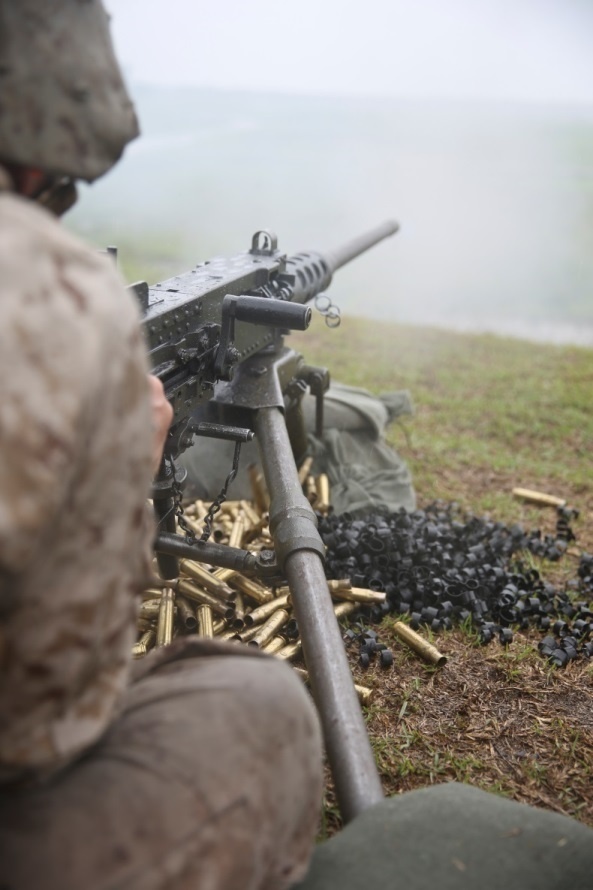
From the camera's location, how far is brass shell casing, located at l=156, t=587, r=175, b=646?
152 inches

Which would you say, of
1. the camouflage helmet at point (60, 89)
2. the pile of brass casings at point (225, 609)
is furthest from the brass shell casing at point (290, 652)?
the camouflage helmet at point (60, 89)

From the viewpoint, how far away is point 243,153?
66.9ft

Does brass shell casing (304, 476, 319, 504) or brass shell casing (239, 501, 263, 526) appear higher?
brass shell casing (304, 476, 319, 504)

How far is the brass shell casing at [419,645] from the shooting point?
388 cm

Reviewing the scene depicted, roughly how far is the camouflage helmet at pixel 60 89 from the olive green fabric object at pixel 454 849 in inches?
64.5

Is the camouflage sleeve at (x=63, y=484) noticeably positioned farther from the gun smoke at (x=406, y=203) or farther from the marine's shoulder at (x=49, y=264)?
the gun smoke at (x=406, y=203)

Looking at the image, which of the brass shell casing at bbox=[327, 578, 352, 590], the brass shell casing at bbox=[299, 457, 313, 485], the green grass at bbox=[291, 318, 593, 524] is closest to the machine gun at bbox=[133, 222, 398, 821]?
the brass shell casing at bbox=[327, 578, 352, 590]

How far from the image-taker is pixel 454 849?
2.08 m

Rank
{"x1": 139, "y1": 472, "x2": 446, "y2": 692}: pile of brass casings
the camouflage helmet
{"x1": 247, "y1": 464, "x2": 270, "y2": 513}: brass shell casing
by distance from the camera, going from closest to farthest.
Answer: the camouflage helmet
{"x1": 139, "y1": 472, "x2": 446, "y2": 692}: pile of brass casings
{"x1": 247, "y1": 464, "x2": 270, "y2": 513}: brass shell casing

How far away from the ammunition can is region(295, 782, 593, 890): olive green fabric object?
1613 mm

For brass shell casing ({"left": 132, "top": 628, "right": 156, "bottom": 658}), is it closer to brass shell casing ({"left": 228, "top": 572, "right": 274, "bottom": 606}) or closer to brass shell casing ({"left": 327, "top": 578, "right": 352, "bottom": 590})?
brass shell casing ({"left": 228, "top": 572, "right": 274, "bottom": 606})

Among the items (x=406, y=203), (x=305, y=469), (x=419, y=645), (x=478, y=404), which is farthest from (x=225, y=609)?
(x=406, y=203)

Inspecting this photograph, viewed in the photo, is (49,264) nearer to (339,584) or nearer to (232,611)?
(232,611)

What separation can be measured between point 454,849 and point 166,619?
2101mm
